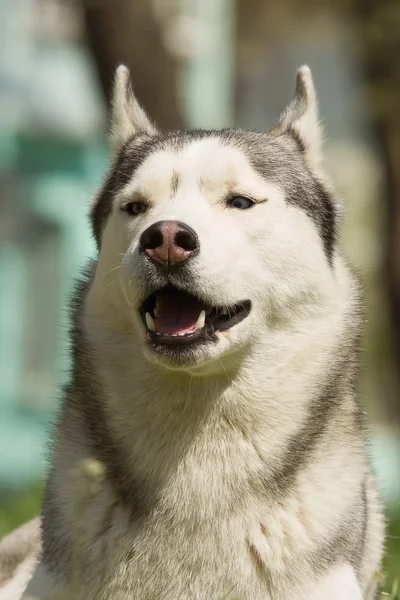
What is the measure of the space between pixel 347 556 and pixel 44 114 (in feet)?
38.3

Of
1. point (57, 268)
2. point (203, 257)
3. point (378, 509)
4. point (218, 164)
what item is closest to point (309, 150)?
point (218, 164)

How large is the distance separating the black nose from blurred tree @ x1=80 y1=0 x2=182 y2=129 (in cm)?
586

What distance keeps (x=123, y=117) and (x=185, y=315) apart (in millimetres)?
1257

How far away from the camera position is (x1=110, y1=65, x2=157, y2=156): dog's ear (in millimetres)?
5059

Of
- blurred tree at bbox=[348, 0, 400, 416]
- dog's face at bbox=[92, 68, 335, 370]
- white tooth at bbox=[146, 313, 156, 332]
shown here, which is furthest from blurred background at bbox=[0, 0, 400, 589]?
white tooth at bbox=[146, 313, 156, 332]

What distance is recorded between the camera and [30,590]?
4375 mm

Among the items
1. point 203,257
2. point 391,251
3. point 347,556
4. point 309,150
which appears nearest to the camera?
point 203,257

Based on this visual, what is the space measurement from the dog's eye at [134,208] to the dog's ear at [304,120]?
0.86 metres

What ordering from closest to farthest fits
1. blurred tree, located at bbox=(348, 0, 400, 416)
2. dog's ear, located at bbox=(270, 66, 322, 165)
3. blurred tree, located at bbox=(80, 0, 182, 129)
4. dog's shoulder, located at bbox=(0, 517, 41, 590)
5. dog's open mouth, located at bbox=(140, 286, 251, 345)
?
dog's open mouth, located at bbox=(140, 286, 251, 345) < dog's ear, located at bbox=(270, 66, 322, 165) < dog's shoulder, located at bbox=(0, 517, 41, 590) < blurred tree, located at bbox=(348, 0, 400, 416) < blurred tree, located at bbox=(80, 0, 182, 129)

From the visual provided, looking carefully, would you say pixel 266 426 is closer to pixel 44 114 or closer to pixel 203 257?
pixel 203 257

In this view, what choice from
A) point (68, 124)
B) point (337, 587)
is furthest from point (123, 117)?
point (68, 124)

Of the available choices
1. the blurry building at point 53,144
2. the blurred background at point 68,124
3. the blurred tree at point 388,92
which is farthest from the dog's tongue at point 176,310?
the blurry building at point 53,144

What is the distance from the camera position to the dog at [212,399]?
4.11 metres

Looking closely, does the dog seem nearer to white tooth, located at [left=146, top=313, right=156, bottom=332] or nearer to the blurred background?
white tooth, located at [left=146, top=313, right=156, bottom=332]
